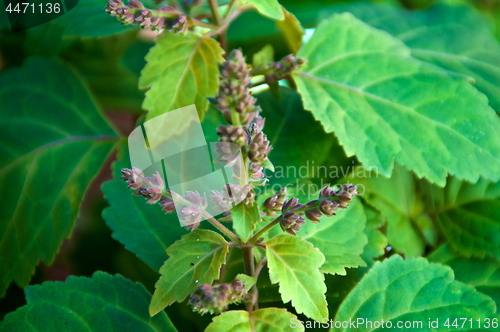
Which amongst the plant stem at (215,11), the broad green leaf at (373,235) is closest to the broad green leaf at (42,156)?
the plant stem at (215,11)

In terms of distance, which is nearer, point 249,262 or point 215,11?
point 249,262

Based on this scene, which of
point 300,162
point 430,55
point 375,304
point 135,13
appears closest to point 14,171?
point 135,13

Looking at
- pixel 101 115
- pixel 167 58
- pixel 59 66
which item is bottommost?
pixel 101 115

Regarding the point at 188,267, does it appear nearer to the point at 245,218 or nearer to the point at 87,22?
the point at 245,218

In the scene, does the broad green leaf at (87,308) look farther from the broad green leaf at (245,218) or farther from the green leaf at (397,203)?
the green leaf at (397,203)

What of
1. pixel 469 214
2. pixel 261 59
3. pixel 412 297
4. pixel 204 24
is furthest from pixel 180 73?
pixel 469 214

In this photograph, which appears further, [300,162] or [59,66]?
[59,66]

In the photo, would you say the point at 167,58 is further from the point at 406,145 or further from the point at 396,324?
the point at 396,324

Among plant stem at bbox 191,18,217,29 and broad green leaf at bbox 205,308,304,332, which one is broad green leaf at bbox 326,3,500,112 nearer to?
plant stem at bbox 191,18,217,29
